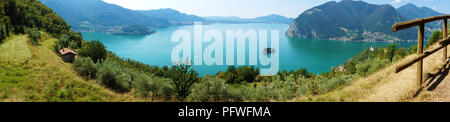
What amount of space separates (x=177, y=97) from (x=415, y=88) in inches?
425

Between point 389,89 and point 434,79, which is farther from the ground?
point 434,79

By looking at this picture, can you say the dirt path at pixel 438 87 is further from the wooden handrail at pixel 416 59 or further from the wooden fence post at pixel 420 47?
the wooden handrail at pixel 416 59

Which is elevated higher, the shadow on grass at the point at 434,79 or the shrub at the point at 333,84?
the shadow on grass at the point at 434,79

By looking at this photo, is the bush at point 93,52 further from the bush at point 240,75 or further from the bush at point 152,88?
the bush at point 240,75

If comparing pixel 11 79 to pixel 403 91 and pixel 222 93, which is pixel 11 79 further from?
pixel 403 91

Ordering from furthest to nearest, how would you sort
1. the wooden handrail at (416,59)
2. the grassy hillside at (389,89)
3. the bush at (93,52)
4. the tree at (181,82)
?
the bush at (93,52) < the tree at (181,82) < the grassy hillside at (389,89) < the wooden handrail at (416,59)

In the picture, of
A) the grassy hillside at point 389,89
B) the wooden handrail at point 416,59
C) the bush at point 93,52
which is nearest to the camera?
the wooden handrail at point 416,59

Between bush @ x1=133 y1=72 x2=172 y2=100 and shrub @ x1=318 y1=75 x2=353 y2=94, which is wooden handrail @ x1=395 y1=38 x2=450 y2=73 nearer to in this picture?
shrub @ x1=318 y1=75 x2=353 y2=94

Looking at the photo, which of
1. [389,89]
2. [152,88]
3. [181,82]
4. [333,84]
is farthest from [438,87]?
[152,88]

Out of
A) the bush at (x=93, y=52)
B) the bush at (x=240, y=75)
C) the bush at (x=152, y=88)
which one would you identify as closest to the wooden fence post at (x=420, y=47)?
the bush at (x=152, y=88)

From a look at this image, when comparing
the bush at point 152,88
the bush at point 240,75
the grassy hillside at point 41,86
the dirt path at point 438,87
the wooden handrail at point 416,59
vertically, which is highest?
the wooden handrail at point 416,59

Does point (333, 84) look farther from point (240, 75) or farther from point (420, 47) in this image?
point (240, 75)

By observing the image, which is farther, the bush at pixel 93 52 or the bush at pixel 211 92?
the bush at pixel 93 52
